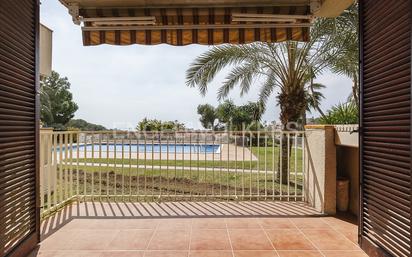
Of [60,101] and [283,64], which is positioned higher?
[60,101]

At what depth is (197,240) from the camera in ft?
10.5

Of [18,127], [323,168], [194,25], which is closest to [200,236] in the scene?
[323,168]

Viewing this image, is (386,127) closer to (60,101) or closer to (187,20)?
(187,20)

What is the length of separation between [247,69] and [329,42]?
2.04 m

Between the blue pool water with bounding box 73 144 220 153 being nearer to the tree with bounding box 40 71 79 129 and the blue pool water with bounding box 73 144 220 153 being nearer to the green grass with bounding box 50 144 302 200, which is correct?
the green grass with bounding box 50 144 302 200

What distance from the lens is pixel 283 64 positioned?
7.05 meters

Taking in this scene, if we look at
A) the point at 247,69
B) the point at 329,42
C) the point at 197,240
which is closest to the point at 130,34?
the point at 197,240

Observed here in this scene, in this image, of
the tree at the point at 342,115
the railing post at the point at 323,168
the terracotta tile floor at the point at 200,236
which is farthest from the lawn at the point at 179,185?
the tree at the point at 342,115

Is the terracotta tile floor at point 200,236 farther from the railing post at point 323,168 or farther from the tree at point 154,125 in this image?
the tree at point 154,125

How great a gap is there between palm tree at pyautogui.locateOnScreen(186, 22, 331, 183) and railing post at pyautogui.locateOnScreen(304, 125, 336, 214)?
247 centimetres

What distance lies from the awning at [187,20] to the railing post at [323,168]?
1.50 meters

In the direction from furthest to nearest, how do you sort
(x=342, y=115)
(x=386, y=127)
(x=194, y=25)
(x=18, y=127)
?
(x=342, y=115), (x=194, y=25), (x=18, y=127), (x=386, y=127)

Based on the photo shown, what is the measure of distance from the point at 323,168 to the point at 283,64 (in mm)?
3668

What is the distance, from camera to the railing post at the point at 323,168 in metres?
4.05
